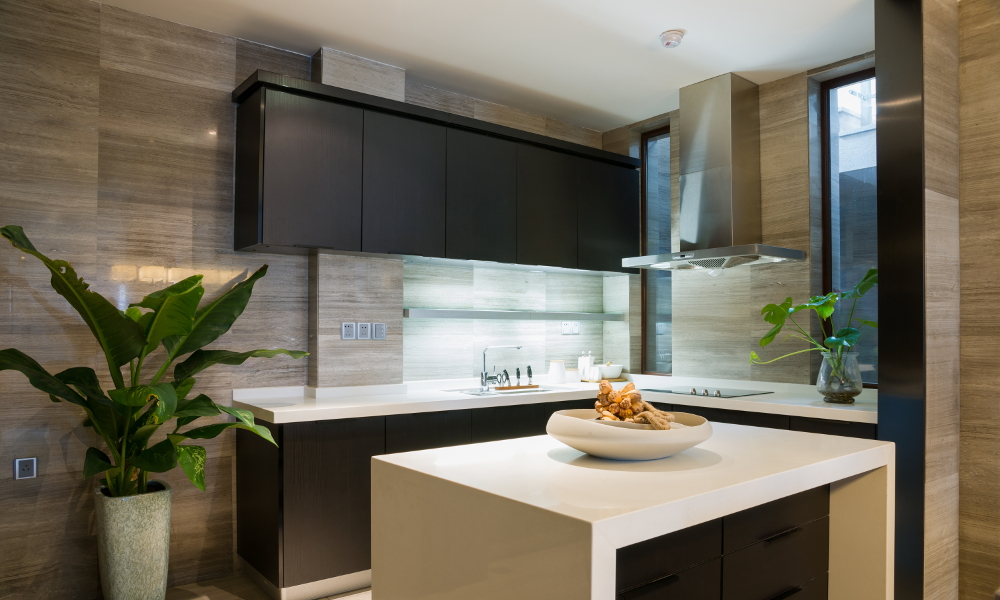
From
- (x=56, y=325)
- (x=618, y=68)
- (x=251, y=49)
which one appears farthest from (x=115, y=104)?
(x=618, y=68)

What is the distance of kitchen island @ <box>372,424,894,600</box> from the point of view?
3.99 ft

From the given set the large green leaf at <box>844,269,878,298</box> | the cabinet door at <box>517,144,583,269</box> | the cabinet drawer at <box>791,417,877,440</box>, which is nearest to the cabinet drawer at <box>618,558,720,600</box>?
the cabinet drawer at <box>791,417,877,440</box>

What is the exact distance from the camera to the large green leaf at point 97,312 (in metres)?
2.49

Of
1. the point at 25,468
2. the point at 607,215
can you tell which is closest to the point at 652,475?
the point at 25,468

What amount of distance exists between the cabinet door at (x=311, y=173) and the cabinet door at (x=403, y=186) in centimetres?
8

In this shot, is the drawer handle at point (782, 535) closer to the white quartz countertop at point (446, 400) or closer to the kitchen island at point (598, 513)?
the kitchen island at point (598, 513)

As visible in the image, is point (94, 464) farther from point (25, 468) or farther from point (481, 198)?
point (481, 198)

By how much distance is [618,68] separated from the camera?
397 cm

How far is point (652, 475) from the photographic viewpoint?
1528mm

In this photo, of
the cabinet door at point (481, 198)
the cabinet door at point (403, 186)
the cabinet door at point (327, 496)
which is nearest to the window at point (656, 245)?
the cabinet door at point (481, 198)

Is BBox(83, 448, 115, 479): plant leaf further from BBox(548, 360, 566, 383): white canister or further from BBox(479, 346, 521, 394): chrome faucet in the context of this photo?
BBox(548, 360, 566, 383): white canister

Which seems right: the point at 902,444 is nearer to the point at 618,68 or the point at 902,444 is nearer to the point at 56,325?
the point at 618,68

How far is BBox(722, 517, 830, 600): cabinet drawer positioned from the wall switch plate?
9.46 feet

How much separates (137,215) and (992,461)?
4.04 metres
